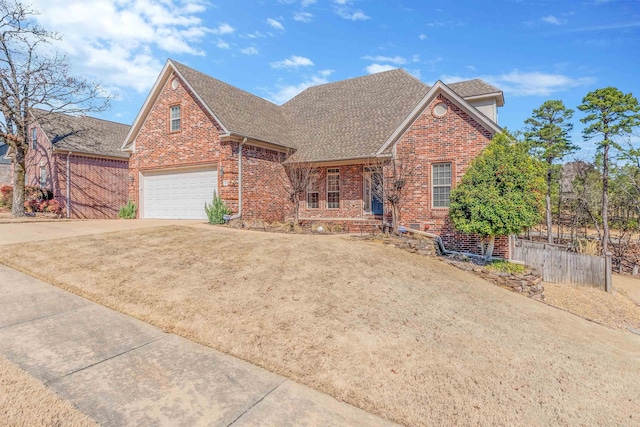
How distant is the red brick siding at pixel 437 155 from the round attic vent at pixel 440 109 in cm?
11

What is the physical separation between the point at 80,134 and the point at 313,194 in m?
16.9

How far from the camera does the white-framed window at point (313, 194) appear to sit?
55.8 feet

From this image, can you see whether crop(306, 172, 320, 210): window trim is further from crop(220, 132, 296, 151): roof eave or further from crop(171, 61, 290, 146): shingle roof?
crop(171, 61, 290, 146): shingle roof

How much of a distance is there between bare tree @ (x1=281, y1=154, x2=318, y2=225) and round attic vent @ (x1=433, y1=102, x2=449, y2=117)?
19.9ft

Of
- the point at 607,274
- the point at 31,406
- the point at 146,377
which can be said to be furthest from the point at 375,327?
the point at 607,274

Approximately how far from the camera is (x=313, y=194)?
1723 cm

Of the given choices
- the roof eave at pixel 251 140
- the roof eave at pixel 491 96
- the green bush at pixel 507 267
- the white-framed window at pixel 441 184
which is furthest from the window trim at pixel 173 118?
the green bush at pixel 507 267

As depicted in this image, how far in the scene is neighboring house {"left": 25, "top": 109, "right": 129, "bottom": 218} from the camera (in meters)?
20.4

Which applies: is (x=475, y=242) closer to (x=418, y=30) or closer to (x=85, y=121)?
(x=418, y=30)

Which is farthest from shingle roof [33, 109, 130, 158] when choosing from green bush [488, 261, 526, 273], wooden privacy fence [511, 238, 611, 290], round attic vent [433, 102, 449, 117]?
wooden privacy fence [511, 238, 611, 290]

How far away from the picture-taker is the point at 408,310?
594cm

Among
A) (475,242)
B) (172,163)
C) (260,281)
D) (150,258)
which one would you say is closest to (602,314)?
(475,242)

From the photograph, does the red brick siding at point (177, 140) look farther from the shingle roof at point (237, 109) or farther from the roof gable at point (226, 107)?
the shingle roof at point (237, 109)

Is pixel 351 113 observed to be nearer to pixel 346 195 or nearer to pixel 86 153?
pixel 346 195
